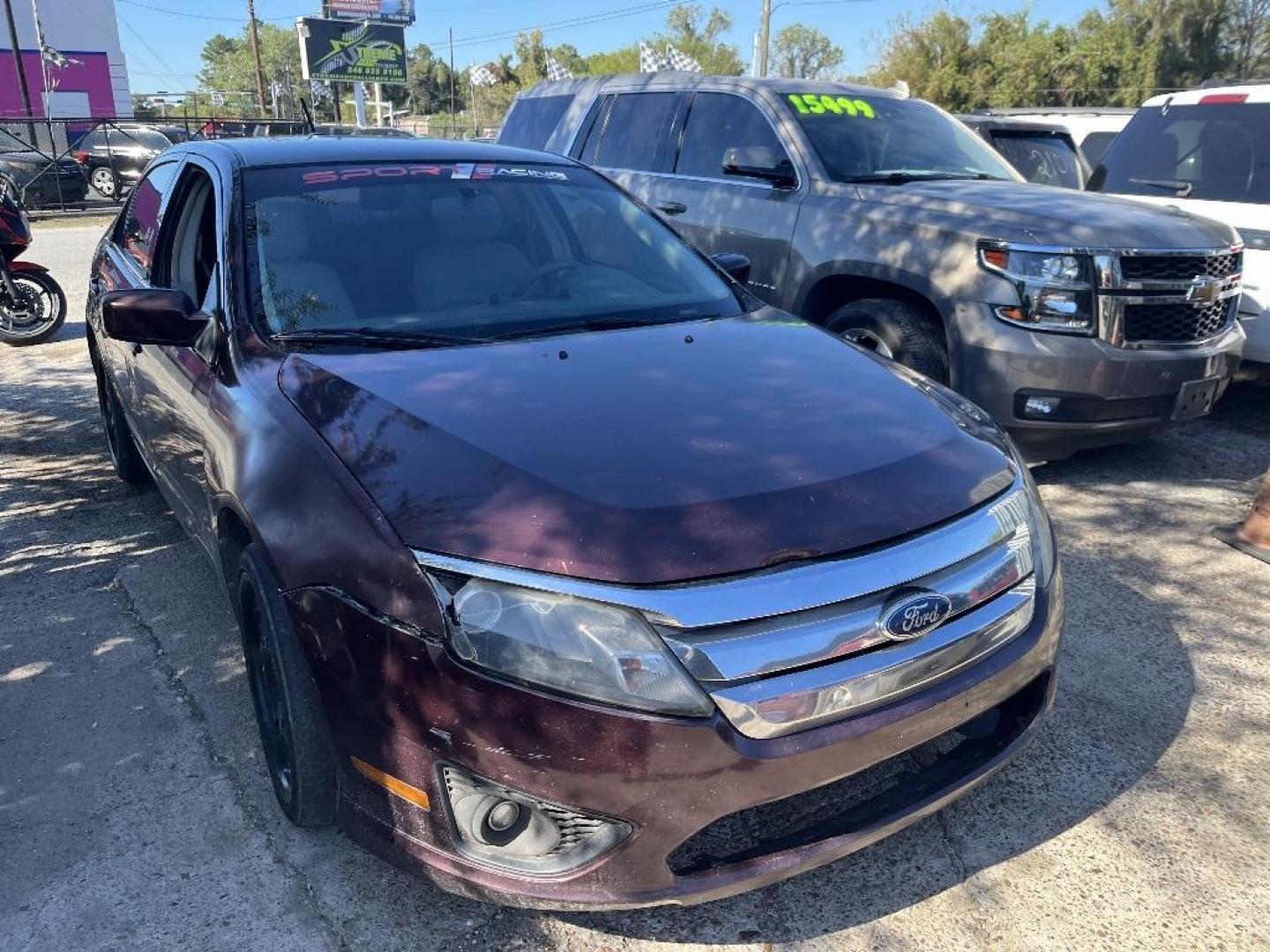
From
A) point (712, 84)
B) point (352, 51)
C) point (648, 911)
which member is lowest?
point (648, 911)

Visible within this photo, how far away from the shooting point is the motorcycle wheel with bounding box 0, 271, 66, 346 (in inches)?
334

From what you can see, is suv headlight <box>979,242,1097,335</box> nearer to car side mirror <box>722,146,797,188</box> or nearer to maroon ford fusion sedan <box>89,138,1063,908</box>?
car side mirror <box>722,146,797,188</box>

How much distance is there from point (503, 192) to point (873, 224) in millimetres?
2324

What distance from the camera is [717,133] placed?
20.7ft

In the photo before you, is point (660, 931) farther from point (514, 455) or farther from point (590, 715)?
point (514, 455)

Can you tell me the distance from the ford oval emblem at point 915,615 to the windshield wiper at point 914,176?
4001 mm

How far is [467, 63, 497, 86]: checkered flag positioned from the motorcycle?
7715 centimetres

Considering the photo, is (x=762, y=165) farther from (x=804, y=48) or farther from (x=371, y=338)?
(x=804, y=48)

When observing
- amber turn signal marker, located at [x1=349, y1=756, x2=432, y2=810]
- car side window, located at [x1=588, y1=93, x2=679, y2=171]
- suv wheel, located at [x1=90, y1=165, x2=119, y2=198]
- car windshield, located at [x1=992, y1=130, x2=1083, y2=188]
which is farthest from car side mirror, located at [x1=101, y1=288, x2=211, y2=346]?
suv wheel, located at [x1=90, y1=165, x2=119, y2=198]

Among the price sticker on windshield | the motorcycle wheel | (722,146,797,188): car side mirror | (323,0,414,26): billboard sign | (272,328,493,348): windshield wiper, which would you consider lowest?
the motorcycle wheel

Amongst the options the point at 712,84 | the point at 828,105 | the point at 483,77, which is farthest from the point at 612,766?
the point at 483,77

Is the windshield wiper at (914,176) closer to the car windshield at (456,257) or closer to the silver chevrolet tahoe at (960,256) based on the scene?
the silver chevrolet tahoe at (960,256)

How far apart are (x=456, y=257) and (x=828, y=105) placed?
11.9 feet

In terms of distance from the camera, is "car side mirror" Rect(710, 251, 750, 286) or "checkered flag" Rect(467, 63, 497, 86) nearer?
"car side mirror" Rect(710, 251, 750, 286)
